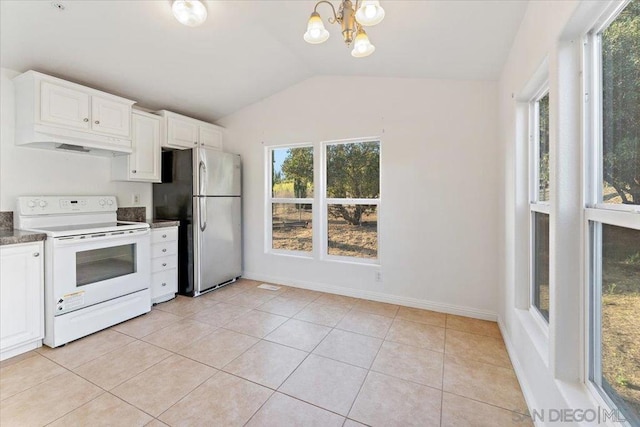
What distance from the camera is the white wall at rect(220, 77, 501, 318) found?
276 cm

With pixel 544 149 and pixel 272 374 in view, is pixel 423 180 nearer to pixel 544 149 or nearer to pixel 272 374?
pixel 544 149

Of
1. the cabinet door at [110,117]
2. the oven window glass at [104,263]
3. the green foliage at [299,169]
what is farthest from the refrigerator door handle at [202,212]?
the green foliage at [299,169]

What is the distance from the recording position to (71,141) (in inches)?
100.0

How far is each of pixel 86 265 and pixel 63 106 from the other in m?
1.42

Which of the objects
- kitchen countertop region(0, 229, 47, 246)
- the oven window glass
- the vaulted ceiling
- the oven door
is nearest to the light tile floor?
the oven door

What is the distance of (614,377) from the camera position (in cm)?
104

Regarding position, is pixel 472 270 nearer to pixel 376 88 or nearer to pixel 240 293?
pixel 376 88

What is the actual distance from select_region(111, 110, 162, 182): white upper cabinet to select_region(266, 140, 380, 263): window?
1.39 meters

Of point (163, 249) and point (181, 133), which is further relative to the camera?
point (181, 133)

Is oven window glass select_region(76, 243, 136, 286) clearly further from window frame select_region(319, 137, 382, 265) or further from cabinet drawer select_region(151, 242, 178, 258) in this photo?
window frame select_region(319, 137, 382, 265)

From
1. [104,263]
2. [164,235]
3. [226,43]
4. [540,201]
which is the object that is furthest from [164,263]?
[540,201]

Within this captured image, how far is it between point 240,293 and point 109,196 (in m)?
1.88

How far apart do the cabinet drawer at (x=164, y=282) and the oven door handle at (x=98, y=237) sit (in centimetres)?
56

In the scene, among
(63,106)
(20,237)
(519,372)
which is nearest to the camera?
(519,372)
